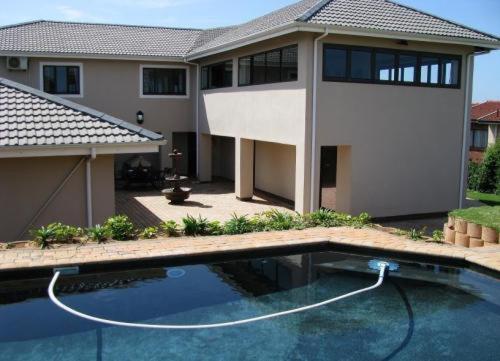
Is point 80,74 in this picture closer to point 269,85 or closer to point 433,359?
point 269,85

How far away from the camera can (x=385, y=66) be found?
15.6m

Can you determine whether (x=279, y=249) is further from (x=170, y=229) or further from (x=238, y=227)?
(x=170, y=229)

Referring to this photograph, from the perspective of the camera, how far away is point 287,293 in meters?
7.71

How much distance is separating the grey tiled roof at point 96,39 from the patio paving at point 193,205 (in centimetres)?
617

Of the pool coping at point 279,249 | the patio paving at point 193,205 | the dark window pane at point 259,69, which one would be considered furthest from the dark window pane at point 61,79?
the pool coping at point 279,249

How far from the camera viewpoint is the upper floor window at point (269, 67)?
50.0 ft

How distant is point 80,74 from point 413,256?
58.1 ft

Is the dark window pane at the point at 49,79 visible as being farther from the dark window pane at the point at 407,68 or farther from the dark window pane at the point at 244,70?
the dark window pane at the point at 407,68

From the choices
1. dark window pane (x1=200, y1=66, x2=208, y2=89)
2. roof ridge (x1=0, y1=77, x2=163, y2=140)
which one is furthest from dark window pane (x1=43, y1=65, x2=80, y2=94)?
roof ridge (x1=0, y1=77, x2=163, y2=140)

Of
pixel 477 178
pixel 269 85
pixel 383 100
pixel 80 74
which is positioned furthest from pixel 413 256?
pixel 477 178

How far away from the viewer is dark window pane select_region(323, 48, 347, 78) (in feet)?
48.4

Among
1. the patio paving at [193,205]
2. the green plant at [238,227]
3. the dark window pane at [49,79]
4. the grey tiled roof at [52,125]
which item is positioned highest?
the dark window pane at [49,79]

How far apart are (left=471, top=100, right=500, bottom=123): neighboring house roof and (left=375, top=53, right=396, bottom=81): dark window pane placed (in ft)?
63.8

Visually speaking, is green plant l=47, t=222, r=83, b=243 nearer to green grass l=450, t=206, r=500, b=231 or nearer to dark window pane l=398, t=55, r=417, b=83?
green grass l=450, t=206, r=500, b=231
